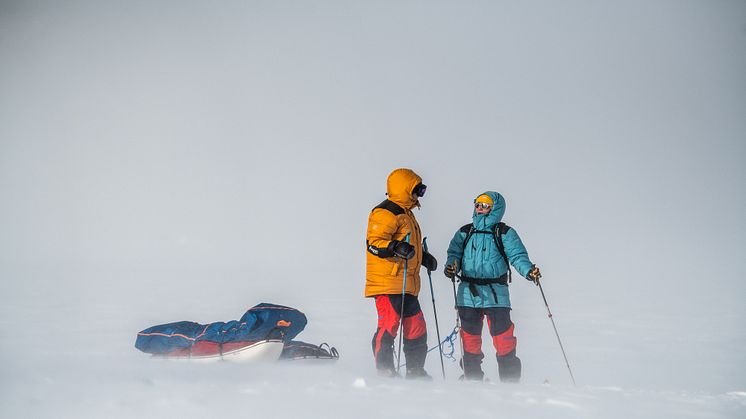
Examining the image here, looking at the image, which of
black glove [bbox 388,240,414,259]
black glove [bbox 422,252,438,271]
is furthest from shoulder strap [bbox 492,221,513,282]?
black glove [bbox 388,240,414,259]

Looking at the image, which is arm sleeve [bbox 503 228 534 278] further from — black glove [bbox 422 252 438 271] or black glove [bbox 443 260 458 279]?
black glove [bbox 422 252 438 271]

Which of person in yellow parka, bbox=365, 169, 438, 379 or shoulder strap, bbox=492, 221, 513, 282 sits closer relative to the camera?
person in yellow parka, bbox=365, 169, 438, 379

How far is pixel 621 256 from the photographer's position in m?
35.0

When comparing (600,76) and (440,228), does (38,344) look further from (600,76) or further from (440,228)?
(600,76)

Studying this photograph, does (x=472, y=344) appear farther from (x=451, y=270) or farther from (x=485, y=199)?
(x=485, y=199)

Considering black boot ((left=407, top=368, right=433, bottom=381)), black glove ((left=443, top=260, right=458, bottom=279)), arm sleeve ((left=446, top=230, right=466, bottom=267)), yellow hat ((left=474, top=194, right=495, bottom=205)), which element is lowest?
black boot ((left=407, top=368, right=433, bottom=381))

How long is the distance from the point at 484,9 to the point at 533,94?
49.3 metres

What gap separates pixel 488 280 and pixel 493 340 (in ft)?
1.64

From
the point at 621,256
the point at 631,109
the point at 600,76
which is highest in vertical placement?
the point at 600,76

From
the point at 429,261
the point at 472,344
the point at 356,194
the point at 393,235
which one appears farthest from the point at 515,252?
the point at 356,194

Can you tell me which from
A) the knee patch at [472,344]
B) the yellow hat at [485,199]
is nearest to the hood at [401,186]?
the yellow hat at [485,199]

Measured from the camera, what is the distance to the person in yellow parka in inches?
219

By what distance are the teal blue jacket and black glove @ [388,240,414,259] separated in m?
0.80

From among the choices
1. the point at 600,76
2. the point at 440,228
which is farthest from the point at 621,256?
the point at 600,76
